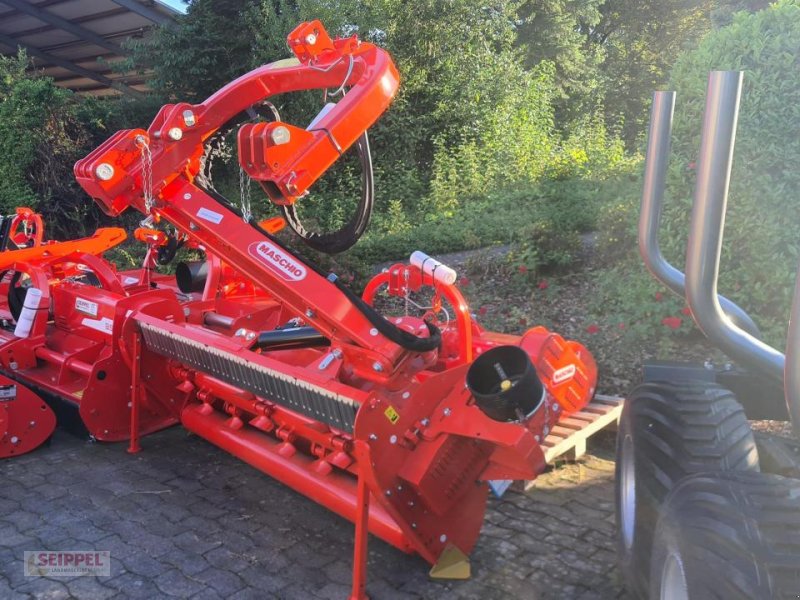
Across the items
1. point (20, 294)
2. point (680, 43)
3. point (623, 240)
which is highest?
point (680, 43)

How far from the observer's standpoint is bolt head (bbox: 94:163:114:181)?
343 centimetres

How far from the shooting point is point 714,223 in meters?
1.41

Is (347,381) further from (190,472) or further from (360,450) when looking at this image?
(190,472)

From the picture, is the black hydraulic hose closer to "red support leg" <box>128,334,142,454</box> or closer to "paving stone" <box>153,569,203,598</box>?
"red support leg" <box>128,334,142,454</box>

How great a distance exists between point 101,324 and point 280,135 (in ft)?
7.80

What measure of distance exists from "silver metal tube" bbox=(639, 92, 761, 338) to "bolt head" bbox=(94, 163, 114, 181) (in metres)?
2.68

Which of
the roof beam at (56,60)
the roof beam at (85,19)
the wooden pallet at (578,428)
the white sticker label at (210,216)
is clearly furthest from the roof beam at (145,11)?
the wooden pallet at (578,428)

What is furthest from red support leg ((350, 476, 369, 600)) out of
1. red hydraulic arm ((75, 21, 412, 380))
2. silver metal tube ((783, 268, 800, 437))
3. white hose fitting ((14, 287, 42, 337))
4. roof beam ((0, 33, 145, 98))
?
roof beam ((0, 33, 145, 98))

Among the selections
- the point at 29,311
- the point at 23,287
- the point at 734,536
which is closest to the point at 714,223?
the point at 734,536

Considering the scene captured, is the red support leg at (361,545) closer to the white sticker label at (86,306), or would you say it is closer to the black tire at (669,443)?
the black tire at (669,443)

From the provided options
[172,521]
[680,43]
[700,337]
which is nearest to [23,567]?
[172,521]

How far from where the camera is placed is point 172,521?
142 inches

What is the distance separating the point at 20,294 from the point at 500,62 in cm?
919

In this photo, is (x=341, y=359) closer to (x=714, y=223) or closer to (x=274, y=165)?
(x=274, y=165)
